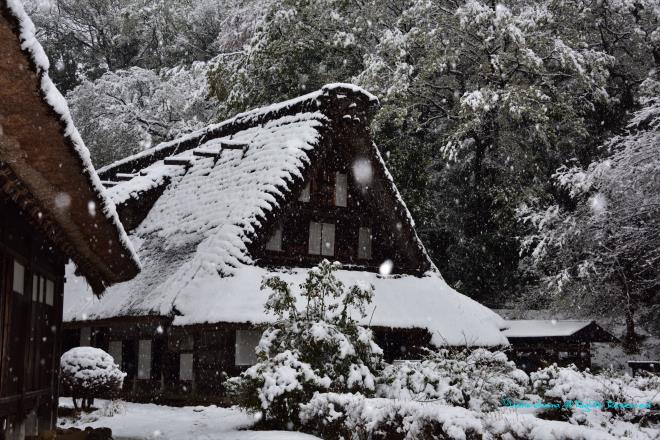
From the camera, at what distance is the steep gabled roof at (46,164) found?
4.54 metres

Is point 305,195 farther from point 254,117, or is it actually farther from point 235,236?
point 254,117

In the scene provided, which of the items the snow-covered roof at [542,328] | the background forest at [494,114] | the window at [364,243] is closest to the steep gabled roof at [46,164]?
the window at [364,243]

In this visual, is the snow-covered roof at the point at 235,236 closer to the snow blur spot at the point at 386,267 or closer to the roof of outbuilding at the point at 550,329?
the snow blur spot at the point at 386,267

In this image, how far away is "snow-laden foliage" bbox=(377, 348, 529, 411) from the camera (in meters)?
10.3

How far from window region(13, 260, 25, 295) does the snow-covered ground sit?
329 centimetres

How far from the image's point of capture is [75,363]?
47.2 feet

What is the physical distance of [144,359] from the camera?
65.7 ft

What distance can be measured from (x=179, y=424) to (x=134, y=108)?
23815 millimetres

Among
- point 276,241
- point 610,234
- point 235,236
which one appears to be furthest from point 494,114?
point 235,236

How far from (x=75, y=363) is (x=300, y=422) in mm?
5822

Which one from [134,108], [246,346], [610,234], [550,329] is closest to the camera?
[246,346]

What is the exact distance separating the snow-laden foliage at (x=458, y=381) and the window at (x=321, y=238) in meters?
7.73

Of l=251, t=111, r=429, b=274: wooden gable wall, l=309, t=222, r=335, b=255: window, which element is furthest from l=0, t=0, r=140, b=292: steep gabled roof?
l=309, t=222, r=335, b=255: window

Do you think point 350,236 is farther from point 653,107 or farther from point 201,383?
point 653,107
